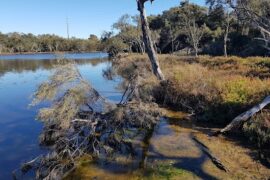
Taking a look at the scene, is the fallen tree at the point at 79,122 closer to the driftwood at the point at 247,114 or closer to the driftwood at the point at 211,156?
the driftwood at the point at 211,156

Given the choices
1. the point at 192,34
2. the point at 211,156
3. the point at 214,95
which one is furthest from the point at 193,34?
the point at 211,156

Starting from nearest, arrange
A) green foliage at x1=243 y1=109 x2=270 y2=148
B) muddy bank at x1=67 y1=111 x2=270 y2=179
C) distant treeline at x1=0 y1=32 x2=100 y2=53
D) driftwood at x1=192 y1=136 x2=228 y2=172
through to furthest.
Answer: muddy bank at x1=67 y1=111 x2=270 y2=179 < driftwood at x1=192 y1=136 x2=228 y2=172 < green foliage at x1=243 y1=109 x2=270 y2=148 < distant treeline at x1=0 y1=32 x2=100 y2=53

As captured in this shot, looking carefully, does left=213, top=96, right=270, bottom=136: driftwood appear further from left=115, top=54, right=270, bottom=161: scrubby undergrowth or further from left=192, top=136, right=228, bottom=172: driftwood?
left=192, top=136, right=228, bottom=172: driftwood

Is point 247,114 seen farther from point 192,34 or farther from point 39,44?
point 39,44

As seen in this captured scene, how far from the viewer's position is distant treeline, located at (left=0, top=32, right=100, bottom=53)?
124250 millimetres

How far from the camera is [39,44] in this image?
136875 mm

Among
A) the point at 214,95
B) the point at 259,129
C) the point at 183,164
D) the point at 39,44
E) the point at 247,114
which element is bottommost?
the point at 183,164

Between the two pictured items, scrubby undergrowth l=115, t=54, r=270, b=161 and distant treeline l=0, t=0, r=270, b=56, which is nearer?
scrubby undergrowth l=115, t=54, r=270, b=161

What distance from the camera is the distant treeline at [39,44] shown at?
408 ft

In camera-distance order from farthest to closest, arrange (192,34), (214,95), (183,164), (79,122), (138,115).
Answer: (192,34) → (214,95) → (138,115) → (79,122) → (183,164)

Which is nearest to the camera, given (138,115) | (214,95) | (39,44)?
(138,115)

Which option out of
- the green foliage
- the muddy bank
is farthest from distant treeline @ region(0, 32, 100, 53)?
the green foliage

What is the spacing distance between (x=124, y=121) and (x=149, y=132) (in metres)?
1.20

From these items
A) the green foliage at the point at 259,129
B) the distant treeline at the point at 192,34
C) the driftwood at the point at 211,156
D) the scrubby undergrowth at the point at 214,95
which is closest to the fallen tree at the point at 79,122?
the scrubby undergrowth at the point at 214,95
